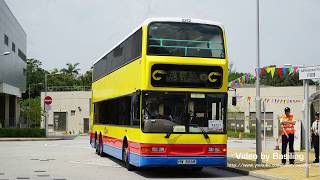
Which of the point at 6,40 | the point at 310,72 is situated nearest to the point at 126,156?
the point at 310,72

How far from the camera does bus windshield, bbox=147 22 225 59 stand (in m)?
16.0

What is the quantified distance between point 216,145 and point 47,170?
5640 mm

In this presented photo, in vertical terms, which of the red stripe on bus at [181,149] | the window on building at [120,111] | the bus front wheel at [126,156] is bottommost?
the bus front wheel at [126,156]

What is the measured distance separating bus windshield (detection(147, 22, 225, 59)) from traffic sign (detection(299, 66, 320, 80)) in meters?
2.37

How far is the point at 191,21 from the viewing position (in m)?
16.4

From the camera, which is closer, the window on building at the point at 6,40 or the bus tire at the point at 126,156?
A: the bus tire at the point at 126,156

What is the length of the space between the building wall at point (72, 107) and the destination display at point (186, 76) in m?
62.5

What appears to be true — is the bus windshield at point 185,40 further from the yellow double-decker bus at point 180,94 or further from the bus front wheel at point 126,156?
the bus front wheel at point 126,156

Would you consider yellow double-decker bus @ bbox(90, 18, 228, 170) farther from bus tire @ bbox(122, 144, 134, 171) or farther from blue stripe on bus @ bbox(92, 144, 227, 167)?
bus tire @ bbox(122, 144, 134, 171)

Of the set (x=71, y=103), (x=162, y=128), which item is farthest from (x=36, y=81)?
(x=162, y=128)

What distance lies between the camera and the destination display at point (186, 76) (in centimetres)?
1580

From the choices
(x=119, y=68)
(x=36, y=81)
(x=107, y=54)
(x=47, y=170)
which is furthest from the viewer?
(x=36, y=81)

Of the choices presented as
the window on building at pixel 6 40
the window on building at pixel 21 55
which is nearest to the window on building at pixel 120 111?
the window on building at pixel 6 40

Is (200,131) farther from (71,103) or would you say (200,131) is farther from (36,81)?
(36,81)
